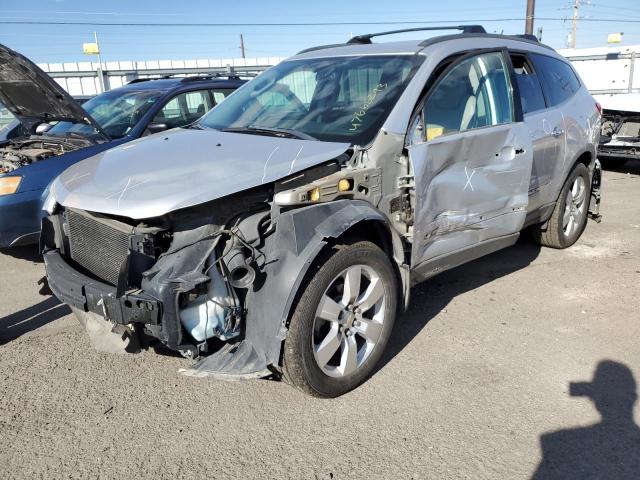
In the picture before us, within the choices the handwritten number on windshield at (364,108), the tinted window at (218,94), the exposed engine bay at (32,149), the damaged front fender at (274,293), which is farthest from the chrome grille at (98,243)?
the tinted window at (218,94)

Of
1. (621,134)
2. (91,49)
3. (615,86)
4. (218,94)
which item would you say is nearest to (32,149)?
(218,94)

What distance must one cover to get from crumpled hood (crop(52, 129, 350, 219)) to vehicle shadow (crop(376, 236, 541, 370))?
1.47 m

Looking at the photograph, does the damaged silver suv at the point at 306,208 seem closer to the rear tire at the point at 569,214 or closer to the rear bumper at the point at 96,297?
the rear bumper at the point at 96,297

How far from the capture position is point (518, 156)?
13.8 ft

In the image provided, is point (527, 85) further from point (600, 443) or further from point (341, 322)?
point (600, 443)

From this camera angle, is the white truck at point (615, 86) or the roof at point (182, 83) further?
the white truck at point (615, 86)

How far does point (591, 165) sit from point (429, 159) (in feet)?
10.6

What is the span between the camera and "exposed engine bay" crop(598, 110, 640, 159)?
9.61 metres

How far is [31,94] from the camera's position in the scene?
16.8 ft

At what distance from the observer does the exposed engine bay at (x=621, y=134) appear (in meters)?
9.61

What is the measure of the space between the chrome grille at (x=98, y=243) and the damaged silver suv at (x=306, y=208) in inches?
0.5

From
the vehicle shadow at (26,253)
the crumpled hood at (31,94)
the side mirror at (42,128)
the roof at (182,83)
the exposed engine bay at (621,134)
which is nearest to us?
the crumpled hood at (31,94)

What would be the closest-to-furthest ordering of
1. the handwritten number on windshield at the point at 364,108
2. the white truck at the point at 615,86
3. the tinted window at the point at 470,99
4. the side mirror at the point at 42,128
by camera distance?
the handwritten number on windshield at the point at 364,108
the tinted window at the point at 470,99
the side mirror at the point at 42,128
the white truck at the point at 615,86

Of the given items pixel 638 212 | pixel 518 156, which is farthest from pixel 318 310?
pixel 638 212
